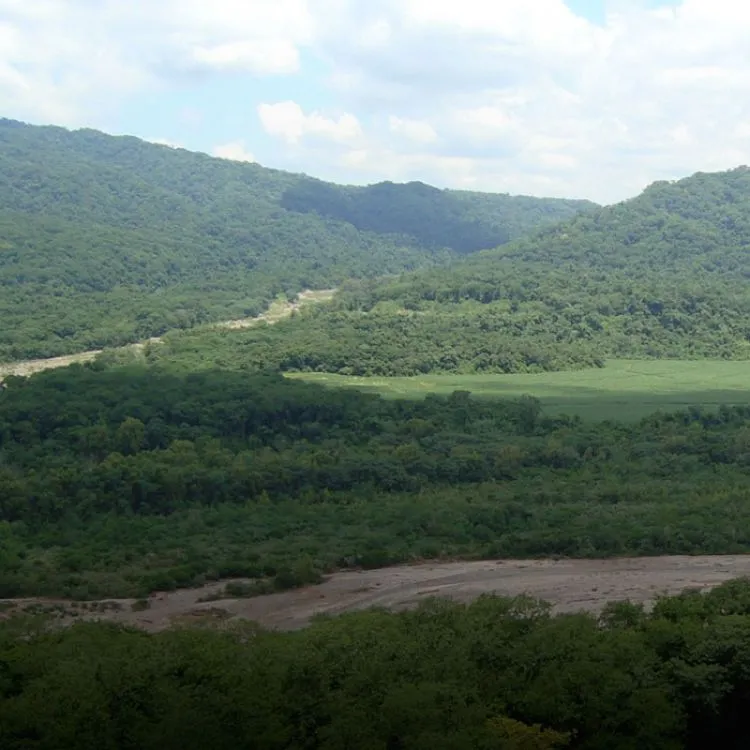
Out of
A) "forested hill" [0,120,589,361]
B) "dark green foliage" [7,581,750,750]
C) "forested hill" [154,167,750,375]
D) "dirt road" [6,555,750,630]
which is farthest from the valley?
"forested hill" [0,120,589,361]

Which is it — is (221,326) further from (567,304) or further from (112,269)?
(112,269)

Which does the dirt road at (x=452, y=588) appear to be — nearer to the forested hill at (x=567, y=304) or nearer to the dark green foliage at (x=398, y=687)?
the dark green foliage at (x=398, y=687)

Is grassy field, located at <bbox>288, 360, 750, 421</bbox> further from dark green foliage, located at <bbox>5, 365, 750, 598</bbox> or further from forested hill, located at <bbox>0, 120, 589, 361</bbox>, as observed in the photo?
forested hill, located at <bbox>0, 120, 589, 361</bbox>

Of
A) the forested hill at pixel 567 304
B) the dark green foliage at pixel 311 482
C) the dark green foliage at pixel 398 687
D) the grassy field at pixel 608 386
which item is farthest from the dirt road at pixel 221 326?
the dark green foliage at pixel 398 687

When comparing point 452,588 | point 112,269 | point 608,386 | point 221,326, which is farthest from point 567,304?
point 452,588

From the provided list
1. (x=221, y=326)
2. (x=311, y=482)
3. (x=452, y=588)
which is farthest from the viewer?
(x=221, y=326)

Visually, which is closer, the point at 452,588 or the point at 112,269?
the point at 452,588

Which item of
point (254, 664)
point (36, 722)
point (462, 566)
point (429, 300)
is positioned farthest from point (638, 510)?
point (429, 300)
